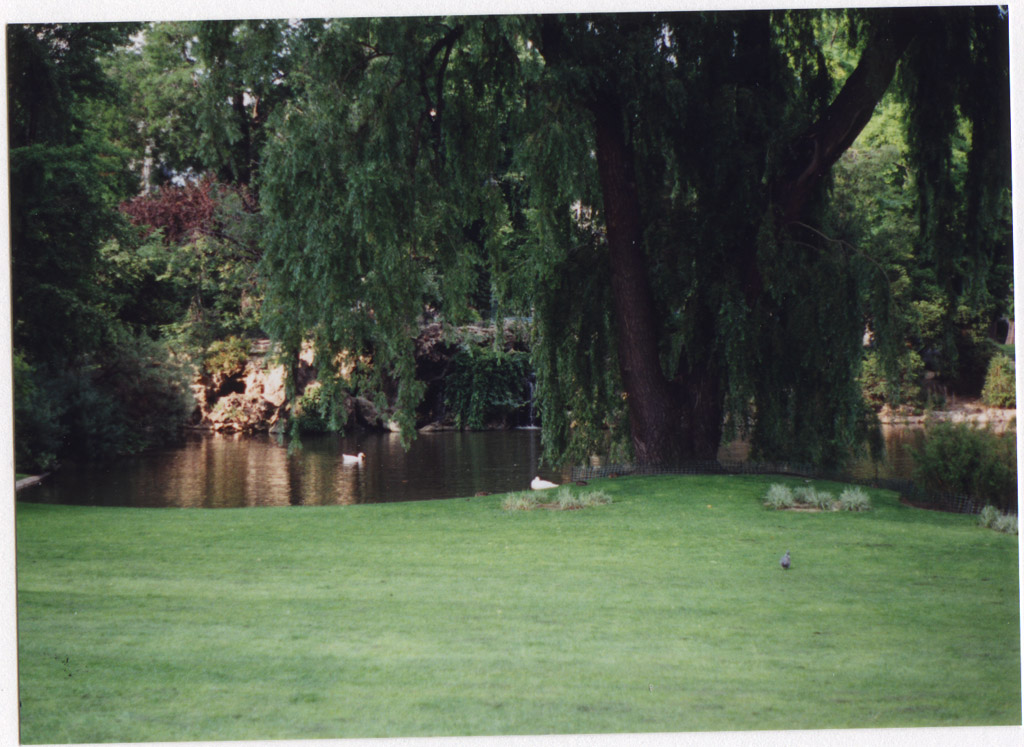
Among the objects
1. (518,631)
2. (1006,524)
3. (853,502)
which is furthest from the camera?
(853,502)

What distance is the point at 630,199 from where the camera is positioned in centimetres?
657

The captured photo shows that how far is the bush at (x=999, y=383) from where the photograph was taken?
514 centimetres

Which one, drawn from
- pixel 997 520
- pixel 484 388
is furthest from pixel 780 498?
pixel 484 388

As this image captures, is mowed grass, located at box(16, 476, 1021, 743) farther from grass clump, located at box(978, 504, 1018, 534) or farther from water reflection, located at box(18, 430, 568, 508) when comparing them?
water reflection, located at box(18, 430, 568, 508)

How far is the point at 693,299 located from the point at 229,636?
158 inches

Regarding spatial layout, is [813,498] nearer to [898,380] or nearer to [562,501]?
[898,380]

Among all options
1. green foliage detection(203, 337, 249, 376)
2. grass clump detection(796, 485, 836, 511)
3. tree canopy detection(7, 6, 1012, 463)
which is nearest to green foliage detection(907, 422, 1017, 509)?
tree canopy detection(7, 6, 1012, 463)

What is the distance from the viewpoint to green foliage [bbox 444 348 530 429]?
1590 cm

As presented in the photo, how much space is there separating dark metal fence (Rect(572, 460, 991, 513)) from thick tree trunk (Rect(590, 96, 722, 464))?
0.11m

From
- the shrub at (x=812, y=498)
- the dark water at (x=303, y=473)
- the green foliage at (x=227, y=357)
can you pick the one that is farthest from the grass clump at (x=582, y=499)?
the green foliage at (x=227, y=357)

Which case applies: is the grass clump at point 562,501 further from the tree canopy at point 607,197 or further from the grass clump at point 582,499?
the tree canopy at point 607,197

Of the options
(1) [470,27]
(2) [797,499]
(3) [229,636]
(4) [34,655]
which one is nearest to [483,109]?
(1) [470,27]

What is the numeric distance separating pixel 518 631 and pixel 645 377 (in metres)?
3.38

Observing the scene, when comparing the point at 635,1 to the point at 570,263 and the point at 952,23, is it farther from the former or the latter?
the point at 570,263
